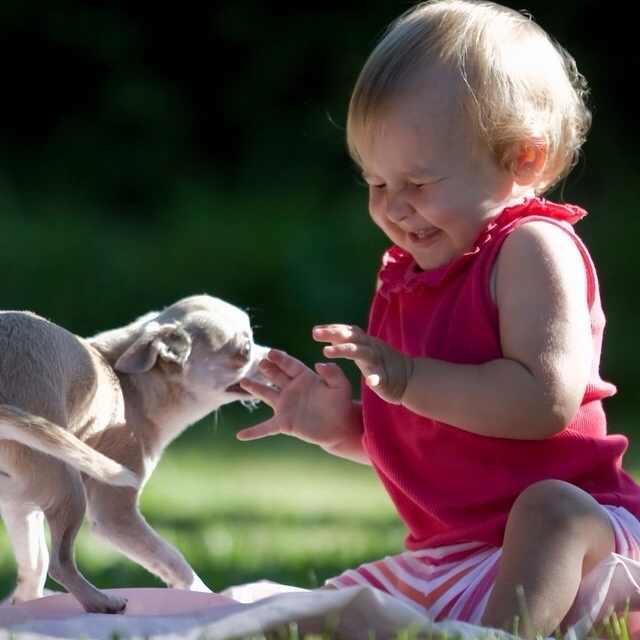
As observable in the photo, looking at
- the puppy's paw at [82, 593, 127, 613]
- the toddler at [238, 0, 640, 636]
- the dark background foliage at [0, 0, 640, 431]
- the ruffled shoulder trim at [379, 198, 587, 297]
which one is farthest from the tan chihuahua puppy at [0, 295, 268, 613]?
the dark background foliage at [0, 0, 640, 431]

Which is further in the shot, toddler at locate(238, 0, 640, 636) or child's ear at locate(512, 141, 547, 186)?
child's ear at locate(512, 141, 547, 186)

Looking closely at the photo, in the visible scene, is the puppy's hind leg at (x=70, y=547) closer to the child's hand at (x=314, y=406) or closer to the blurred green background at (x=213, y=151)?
the child's hand at (x=314, y=406)

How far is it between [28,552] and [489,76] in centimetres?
162

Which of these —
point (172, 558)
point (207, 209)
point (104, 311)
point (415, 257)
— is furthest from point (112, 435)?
point (207, 209)

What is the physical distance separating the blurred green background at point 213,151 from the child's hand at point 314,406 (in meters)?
5.46

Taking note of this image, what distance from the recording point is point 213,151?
11.9 meters

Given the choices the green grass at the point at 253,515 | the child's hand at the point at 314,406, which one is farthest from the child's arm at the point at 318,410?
the green grass at the point at 253,515

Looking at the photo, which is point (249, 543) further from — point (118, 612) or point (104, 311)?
point (104, 311)

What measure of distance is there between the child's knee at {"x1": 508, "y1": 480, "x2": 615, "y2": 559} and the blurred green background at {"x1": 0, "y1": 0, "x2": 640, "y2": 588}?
619 centimetres

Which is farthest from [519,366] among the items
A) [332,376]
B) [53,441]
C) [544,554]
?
[53,441]

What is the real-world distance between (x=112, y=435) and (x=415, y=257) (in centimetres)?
97

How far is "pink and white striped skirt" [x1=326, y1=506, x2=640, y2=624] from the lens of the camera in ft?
9.57

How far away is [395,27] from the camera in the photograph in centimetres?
340

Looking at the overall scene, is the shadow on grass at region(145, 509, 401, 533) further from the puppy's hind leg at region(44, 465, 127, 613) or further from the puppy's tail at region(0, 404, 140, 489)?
the puppy's tail at region(0, 404, 140, 489)
